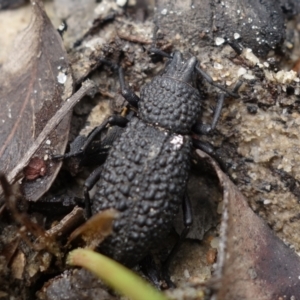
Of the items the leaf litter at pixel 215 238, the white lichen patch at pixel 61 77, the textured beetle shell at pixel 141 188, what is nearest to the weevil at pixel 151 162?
the textured beetle shell at pixel 141 188

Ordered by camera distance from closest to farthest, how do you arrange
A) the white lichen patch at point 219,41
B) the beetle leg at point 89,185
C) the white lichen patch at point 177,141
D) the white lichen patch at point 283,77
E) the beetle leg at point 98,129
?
1. the beetle leg at point 89,185
2. the white lichen patch at point 177,141
3. the beetle leg at point 98,129
4. the white lichen patch at point 283,77
5. the white lichen patch at point 219,41

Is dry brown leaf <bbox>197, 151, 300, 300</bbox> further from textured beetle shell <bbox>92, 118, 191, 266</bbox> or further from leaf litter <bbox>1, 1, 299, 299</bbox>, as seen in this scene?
textured beetle shell <bbox>92, 118, 191, 266</bbox>

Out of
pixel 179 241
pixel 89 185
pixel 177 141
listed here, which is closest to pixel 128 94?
pixel 177 141

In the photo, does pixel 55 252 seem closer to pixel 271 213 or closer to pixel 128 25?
pixel 271 213

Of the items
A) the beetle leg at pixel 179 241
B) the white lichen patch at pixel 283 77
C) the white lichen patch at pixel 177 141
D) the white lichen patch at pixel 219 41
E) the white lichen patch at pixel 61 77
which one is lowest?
the beetle leg at pixel 179 241

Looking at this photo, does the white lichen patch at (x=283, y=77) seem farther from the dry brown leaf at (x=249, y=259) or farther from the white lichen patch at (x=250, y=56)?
the dry brown leaf at (x=249, y=259)

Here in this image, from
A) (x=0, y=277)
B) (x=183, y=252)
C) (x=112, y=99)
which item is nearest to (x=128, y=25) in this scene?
(x=112, y=99)

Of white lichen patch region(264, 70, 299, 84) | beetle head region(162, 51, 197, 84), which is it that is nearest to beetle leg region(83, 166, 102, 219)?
beetle head region(162, 51, 197, 84)
